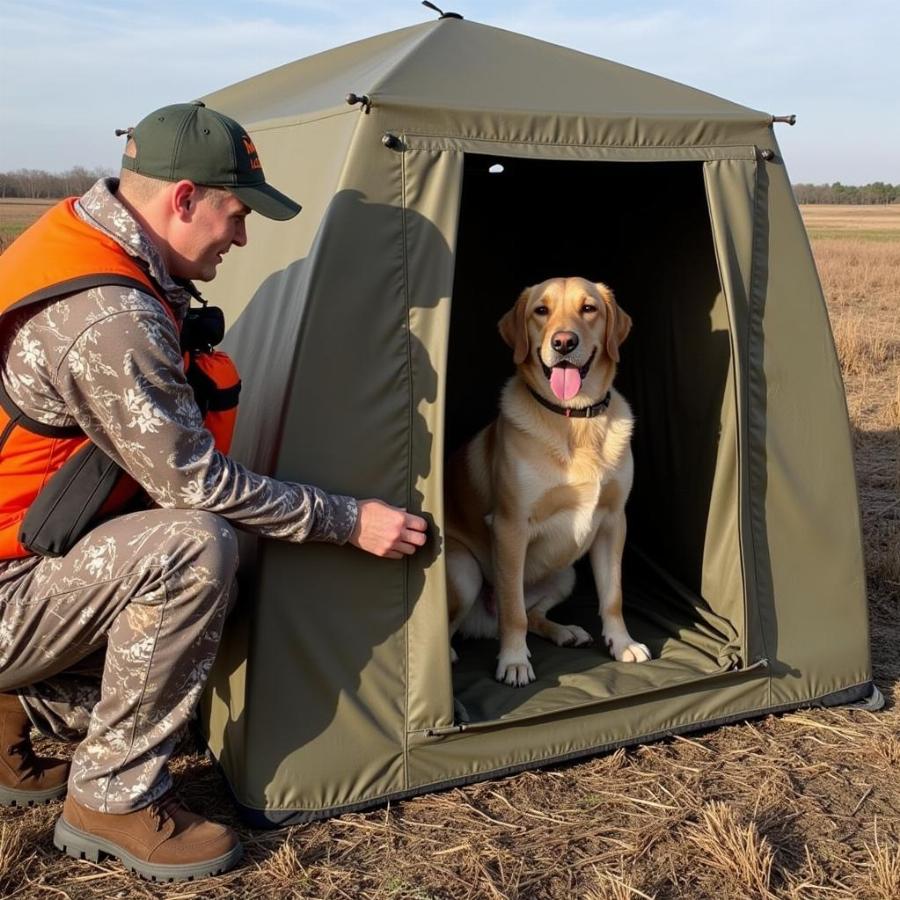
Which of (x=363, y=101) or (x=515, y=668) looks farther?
(x=515, y=668)

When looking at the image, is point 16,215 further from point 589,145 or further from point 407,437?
point 407,437

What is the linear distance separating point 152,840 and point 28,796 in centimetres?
57

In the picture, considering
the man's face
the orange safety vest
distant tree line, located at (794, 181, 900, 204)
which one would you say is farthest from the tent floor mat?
distant tree line, located at (794, 181, 900, 204)

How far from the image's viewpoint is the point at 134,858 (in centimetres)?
248

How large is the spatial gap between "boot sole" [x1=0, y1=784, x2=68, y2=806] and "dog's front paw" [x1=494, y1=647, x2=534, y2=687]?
1.46m

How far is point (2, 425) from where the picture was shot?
2432 mm

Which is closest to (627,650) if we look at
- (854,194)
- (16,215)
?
(16,215)

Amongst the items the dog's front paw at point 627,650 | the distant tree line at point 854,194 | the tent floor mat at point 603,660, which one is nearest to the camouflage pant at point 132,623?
the tent floor mat at point 603,660

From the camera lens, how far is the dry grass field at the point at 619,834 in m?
2.50

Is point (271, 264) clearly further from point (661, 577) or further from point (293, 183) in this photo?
point (661, 577)

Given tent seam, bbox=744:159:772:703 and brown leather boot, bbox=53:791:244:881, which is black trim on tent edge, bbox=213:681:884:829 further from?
tent seam, bbox=744:159:772:703

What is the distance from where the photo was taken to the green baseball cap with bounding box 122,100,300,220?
246cm

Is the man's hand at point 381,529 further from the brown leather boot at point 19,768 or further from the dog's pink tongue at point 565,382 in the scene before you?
the brown leather boot at point 19,768

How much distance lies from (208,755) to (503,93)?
7.45 ft
